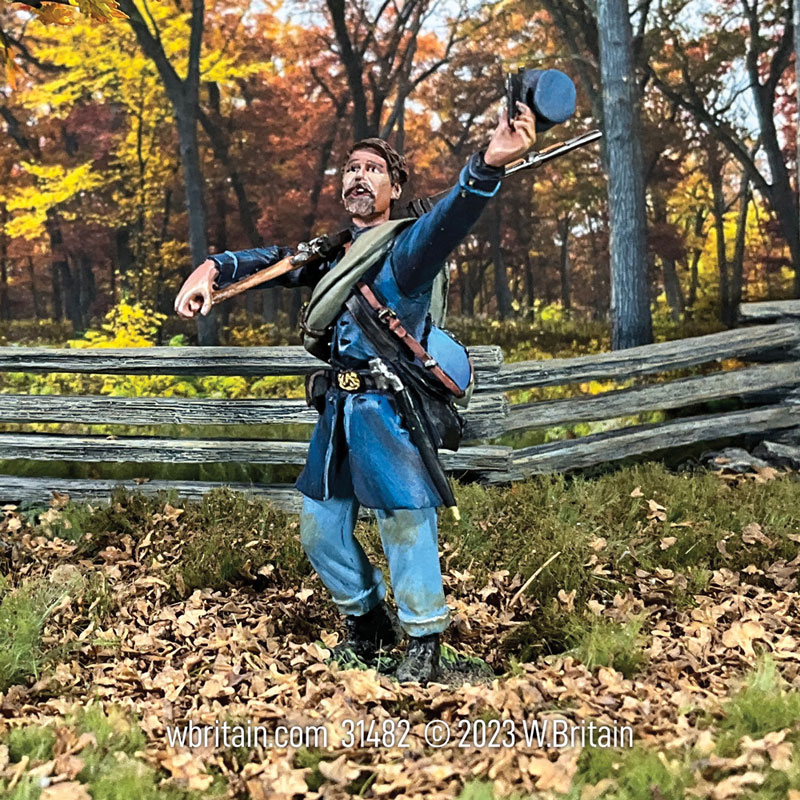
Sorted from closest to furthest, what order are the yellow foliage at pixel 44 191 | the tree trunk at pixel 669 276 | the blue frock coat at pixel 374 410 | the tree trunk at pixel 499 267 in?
the blue frock coat at pixel 374 410 → the tree trunk at pixel 669 276 → the yellow foliage at pixel 44 191 → the tree trunk at pixel 499 267

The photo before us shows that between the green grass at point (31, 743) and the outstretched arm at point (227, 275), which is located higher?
the outstretched arm at point (227, 275)

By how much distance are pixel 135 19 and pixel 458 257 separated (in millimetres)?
4997

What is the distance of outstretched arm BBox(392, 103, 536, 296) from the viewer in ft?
8.33

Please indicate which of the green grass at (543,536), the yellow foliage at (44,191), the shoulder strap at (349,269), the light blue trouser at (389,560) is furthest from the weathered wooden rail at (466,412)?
the yellow foliage at (44,191)

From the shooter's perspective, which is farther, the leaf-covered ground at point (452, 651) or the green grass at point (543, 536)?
the green grass at point (543, 536)

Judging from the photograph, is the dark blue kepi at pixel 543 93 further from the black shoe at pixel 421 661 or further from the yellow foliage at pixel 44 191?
the yellow foliage at pixel 44 191

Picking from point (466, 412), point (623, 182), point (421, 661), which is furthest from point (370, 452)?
point (623, 182)

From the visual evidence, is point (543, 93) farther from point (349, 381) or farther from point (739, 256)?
point (739, 256)

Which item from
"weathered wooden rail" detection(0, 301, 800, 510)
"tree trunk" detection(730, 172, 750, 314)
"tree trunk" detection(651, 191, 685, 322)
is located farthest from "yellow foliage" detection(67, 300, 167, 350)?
"tree trunk" detection(730, 172, 750, 314)

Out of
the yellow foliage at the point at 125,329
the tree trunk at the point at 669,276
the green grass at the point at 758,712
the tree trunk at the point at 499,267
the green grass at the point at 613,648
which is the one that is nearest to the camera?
the green grass at the point at 758,712

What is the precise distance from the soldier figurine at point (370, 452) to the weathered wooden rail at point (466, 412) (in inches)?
96.4

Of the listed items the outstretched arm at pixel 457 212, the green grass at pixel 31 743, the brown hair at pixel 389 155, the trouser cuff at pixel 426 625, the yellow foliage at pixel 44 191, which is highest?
the yellow foliage at pixel 44 191

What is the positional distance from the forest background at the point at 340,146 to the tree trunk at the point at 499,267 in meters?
0.03

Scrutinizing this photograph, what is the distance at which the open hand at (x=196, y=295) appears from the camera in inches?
120
